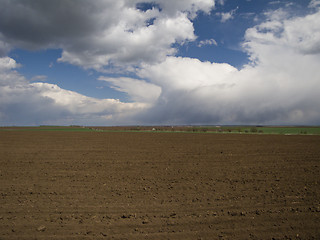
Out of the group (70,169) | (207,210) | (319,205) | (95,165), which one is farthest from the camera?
(95,165)

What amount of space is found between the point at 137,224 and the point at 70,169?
7666mm

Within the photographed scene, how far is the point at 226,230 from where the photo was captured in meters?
5.07

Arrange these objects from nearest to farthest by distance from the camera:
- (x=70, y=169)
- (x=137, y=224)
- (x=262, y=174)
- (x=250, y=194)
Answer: (x=137, y=224) < (x=250, y=194) < (x=262, y=174) < (x=70, y=169)

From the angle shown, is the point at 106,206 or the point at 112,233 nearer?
the point at 112,233

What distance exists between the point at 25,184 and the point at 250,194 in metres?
8.83

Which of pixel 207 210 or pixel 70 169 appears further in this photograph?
pixel 70 169

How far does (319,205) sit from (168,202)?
4.63 metres

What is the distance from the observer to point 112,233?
16.1 feet

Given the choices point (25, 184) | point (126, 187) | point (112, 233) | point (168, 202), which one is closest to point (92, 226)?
point (112, 233)

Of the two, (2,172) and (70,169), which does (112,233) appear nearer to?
(70,169)

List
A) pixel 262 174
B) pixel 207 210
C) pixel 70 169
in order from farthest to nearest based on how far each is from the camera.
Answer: pixel 70 169, pixel 262 174, pixel 207 210

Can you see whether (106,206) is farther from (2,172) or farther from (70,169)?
(2,172)

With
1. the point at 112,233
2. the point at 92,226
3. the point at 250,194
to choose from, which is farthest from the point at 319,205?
the point at 92,226

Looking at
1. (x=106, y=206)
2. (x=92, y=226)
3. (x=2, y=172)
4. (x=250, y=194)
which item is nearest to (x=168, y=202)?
(x=106, y=206)
